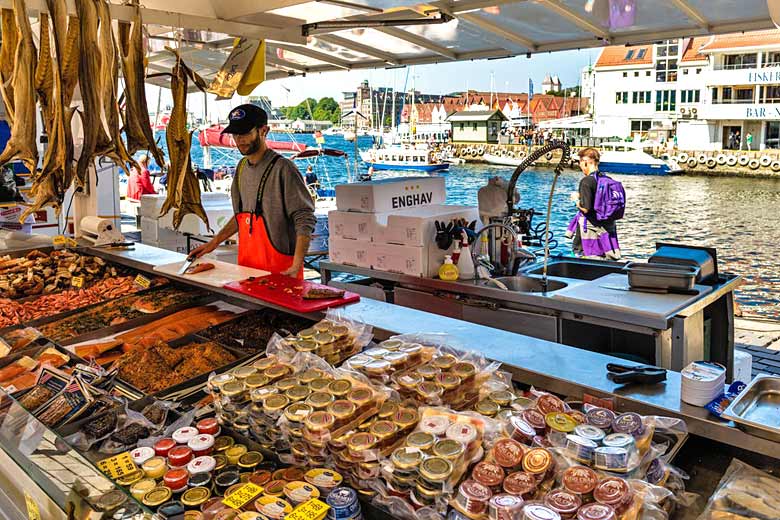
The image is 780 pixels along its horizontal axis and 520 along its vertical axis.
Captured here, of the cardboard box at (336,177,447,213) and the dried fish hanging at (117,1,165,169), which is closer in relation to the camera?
the dried fish hanging at (117,1,165,169)

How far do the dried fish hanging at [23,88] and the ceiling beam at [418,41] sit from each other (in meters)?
3.08

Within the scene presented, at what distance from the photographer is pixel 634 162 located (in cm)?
4781

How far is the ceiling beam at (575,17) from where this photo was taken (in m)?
4.27

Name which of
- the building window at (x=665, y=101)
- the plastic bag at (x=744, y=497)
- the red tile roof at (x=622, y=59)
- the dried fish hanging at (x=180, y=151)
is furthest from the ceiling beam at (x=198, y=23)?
the red tile roof at (x=622, y=59)

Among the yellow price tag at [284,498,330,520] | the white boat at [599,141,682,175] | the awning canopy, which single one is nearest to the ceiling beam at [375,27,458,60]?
the awning canopy

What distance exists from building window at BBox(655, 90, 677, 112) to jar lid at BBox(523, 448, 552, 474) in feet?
187

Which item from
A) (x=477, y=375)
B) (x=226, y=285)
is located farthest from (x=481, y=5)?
(x=477, y=375)

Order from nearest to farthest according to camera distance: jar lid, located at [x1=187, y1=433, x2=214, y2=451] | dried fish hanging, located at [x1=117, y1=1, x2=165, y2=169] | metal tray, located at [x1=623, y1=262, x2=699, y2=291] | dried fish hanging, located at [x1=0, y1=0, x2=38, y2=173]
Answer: jar lid, located at [x1=187, y1=433, x2=214, y2=451] < dried fish hanging, located at [x1=0, y1=0, x2=38, y2=173] < dried fish hanging, located at [x1=117, y1=1, x2=165, y2=169] < metal tray, located at [x1=623, y1=262, x2=699, y2=291]

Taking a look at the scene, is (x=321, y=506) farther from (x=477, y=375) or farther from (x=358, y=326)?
(x=358, y=326)

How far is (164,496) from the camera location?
1.59 meters

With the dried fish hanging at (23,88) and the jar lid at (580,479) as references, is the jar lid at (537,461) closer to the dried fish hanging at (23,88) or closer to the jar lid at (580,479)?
the jar lid at (580,479)

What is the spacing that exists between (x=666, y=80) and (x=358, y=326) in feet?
186

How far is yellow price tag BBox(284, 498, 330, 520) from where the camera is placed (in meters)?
1.45

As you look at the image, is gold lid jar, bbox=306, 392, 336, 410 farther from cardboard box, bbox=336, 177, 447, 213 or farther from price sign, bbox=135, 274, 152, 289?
cardboard box, bbox=336, 177, 447, 213
